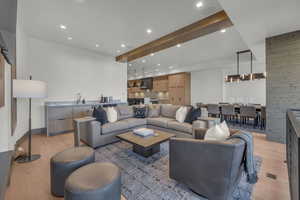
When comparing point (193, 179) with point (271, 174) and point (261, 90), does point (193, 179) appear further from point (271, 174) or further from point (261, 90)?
point (261, 90)

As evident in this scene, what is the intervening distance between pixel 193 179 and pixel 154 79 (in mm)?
9093

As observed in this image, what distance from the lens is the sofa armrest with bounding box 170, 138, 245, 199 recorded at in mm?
1364

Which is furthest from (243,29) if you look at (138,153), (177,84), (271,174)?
(177,84)

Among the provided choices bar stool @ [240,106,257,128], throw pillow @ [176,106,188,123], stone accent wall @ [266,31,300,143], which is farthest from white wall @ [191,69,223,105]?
throw pillow @ [176,106,188,123]

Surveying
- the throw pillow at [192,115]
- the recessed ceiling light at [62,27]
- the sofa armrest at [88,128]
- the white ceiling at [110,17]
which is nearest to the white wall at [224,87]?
the throw pillow at [192,115]

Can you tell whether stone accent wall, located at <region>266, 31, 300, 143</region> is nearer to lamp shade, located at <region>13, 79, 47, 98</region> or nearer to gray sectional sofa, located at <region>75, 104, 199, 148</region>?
gray sectional sofa, located at <region>75, 104, 199, 148</region>

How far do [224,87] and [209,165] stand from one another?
7.10 meters

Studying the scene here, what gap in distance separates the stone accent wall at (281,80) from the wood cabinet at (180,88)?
4.88 metres

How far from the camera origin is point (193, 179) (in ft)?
5.27

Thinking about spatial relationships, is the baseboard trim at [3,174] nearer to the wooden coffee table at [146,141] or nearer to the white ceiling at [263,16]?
the wooden coffee table at [146,141]

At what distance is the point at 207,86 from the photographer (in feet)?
26.2

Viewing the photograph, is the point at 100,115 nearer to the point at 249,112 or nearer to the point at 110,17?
the point at 110,17

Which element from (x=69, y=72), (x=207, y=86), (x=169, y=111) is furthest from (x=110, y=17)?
(x=207, y=86)

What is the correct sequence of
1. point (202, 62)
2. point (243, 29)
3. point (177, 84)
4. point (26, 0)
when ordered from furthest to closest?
1. point (177, 84)
2. point (202, 62)
3. point (243, 29)
4. point (26, 0)
